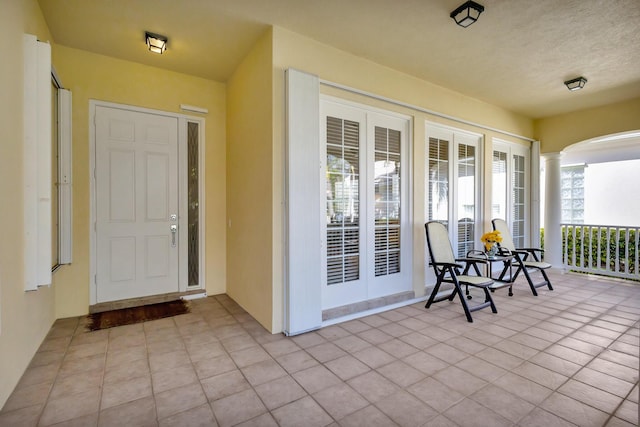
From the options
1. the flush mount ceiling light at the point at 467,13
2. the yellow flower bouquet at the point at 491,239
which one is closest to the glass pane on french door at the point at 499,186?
the yellow flower bouquet at the point at 491,239

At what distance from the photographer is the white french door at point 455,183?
4355 millimetres

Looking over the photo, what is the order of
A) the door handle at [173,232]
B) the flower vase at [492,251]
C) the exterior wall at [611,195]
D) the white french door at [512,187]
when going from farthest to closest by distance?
1. the exterior wall at [611,195]
2. the white french door at [512,187]
3. the flower vase at [492,251]
4. the door handle at [173,232]

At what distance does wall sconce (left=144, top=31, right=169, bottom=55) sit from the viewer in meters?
3.04

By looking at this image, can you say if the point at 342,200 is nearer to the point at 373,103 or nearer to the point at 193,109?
the point at 373,103

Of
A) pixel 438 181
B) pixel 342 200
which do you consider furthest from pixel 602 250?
pixel 342 200

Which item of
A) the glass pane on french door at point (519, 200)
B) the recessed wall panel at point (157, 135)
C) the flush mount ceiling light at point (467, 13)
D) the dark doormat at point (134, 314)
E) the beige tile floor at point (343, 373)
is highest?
the flush mount ceiling light at point (467, 13)

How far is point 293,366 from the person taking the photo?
7.73 feet

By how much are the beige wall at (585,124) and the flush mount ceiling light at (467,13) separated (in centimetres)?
424

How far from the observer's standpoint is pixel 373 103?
12.0 ft

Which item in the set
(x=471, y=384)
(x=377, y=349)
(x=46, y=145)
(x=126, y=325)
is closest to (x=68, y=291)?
(x=126, y=325)

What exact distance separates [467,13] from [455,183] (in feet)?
8.20

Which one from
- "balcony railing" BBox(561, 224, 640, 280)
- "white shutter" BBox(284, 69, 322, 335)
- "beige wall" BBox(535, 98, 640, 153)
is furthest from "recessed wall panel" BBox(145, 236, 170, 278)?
"balcony railing" BBox(561, 224, 640, 280)

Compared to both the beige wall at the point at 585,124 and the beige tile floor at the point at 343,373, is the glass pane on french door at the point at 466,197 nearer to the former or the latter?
the beige tile floor at the point at 343,373

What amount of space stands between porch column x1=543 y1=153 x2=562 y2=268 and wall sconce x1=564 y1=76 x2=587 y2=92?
192 cm
